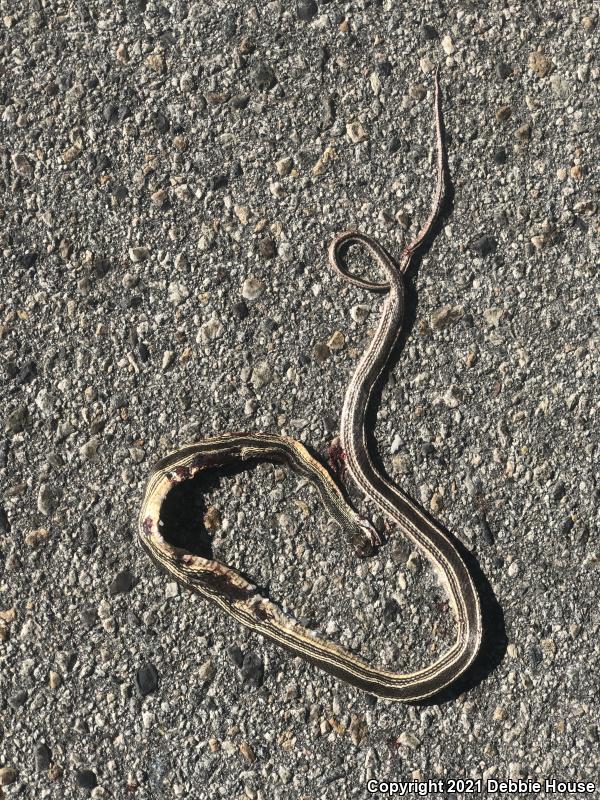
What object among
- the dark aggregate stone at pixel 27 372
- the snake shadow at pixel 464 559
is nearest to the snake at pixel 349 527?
the snake shadow at pixel 464 559

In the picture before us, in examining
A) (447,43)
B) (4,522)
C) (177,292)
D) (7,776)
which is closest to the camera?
(7,776)

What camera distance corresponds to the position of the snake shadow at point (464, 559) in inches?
169

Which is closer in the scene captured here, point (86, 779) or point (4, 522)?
point (86, 779)

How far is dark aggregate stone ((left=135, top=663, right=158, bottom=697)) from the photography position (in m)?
4.22

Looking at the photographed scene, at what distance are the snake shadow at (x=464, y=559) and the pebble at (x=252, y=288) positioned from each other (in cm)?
79

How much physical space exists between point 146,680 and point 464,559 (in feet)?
5.85

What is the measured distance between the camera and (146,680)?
4.23 m

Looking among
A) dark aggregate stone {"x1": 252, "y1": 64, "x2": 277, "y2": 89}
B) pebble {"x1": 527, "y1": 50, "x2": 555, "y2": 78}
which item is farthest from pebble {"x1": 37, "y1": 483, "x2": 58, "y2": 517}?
pebble {"x1": 527, "y1": 50, "x2": 555, "y2": 78}

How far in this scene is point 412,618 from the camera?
14.2 feet

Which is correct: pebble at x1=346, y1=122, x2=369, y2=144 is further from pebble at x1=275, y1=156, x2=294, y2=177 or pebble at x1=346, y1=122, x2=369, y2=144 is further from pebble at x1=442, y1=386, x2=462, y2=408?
pebble at x1=442, y1=386, x2=462, y2=408

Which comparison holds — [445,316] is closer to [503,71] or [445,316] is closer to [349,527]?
[349,527]

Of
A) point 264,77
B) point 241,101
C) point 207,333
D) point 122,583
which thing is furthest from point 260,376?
point 264,77

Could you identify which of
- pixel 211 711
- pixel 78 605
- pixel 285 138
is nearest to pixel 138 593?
pixel 78 605

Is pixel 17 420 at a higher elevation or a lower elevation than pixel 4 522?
higher
